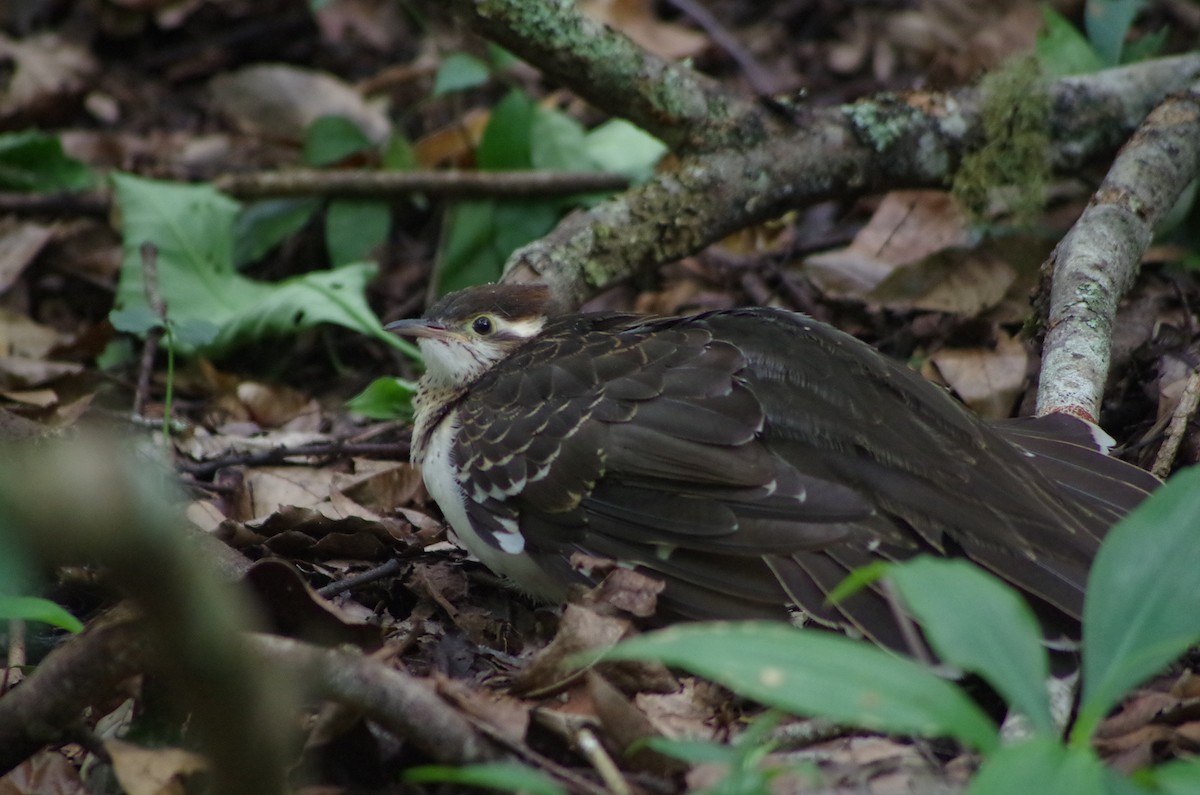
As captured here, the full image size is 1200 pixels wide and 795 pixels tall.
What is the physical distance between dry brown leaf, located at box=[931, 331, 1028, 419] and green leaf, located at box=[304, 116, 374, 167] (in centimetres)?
350

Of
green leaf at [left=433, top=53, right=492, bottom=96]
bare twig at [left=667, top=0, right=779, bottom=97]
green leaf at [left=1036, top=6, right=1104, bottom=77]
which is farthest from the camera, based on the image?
bare twig at [left=667, top=0, right=779, bottom=97]

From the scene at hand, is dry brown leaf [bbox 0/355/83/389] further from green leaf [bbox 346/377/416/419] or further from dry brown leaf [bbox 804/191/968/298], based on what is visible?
dry brown leaf [bbox 804/191/968/298]

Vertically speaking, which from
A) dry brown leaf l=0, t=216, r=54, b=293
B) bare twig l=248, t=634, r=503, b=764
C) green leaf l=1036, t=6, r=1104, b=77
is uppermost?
green leaf l=1036, t=6, r=1104, b=77

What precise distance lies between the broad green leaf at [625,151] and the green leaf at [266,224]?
155 centimetres

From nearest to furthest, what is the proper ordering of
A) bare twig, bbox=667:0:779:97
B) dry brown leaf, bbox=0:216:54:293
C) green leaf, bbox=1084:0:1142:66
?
green leaf, bbox=1084:0:1142:66, dry brown leaf, bbox=0:216:54:293, bare twig, bbox=667:0:779:97

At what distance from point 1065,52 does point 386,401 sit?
3611mm

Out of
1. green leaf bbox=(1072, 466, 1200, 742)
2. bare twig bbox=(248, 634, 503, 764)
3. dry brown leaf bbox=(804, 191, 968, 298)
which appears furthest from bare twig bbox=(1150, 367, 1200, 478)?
bare twig bbox=(248, 634, 503, 764)

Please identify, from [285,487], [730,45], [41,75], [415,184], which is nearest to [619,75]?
[415,184]

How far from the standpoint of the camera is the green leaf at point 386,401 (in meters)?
5.23

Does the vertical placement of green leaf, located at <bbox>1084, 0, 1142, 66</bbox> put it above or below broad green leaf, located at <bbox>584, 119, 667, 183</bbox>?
above

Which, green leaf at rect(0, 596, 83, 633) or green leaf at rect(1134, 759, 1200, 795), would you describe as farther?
green leaf at rect(0, 596, 83, 633)

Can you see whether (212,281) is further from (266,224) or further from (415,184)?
(415,184)

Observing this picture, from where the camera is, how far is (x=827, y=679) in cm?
216

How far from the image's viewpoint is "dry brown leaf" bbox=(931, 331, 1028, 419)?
16.2 ft
